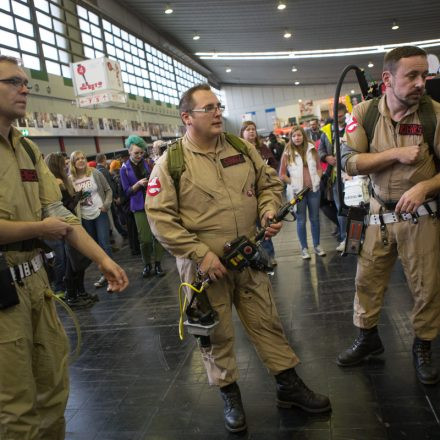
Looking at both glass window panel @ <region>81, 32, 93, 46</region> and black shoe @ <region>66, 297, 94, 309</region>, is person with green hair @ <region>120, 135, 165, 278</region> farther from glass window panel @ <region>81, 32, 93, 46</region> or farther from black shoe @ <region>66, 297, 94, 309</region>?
glass window panel @ <region>81, 32, 93, 46</region>

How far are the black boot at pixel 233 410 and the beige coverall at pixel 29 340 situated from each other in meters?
0.88

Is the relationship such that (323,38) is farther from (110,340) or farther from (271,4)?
(110,340)

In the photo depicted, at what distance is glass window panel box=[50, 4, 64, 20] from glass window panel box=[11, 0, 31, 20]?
1.42 metres

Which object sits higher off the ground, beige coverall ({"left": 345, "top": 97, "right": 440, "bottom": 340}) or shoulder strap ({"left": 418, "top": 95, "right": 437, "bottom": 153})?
shoulder strap ({"left": 418, "top": 95, "right": 437, "bottom": 153})

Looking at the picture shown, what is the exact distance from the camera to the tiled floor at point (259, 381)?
2.33 metres

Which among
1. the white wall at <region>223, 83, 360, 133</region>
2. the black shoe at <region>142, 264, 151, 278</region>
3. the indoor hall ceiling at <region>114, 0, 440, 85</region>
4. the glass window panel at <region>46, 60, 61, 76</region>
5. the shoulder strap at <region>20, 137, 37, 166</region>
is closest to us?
the shoulder strap at <region>20, 137, 37, 166</region>

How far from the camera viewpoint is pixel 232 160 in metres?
2.44

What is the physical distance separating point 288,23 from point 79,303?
18271 mm

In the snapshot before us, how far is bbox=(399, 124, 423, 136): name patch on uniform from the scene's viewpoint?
2.39 metres

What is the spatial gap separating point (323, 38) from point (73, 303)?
21960 millimetres

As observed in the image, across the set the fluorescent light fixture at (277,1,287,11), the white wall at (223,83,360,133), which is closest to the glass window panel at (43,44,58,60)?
the fluorescent light fixture at (277,1,287,11)

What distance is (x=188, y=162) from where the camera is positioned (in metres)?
2.40

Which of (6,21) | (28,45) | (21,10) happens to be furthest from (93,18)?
(6,21)

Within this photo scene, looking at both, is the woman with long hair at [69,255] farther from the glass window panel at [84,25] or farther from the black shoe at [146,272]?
the glass window panel at [84,25]
